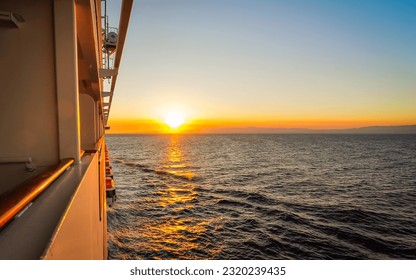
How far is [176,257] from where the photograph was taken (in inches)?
460

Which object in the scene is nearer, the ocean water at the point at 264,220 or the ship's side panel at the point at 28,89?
the ship's side panel at the point at 28,89

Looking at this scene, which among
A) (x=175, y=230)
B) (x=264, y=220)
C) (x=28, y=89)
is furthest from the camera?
(x=264, y=220)

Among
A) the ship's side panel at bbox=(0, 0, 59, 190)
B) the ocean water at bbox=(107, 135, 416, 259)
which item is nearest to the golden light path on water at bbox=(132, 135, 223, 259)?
the ocean water at bbox=(107, 135, 416, 259)

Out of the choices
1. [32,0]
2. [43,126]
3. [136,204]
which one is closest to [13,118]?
[43,126]

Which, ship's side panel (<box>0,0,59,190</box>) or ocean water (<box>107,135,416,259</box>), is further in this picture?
ocean water (<box>107,135,416,259</box>)

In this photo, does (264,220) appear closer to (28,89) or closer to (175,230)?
(175,230)

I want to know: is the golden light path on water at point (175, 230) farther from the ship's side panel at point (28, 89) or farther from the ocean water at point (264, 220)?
the ship's side panel at point (28, 89)

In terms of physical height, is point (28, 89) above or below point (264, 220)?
above

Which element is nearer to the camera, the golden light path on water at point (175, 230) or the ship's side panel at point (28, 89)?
the ship's side panel at point (28, 89)

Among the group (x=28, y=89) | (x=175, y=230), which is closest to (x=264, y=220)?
(x=175, y=230)

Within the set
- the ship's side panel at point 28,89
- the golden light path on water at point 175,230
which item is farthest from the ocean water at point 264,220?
the ship's side panel at point 28,89

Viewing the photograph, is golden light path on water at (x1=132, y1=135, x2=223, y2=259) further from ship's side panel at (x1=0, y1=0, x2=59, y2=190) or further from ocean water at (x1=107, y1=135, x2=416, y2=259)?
ship's side panel at (x1=0, y1=0, x2=59, y2=190)

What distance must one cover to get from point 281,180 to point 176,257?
2023 centimetres

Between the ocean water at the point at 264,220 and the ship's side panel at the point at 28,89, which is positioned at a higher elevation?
the ship's side panel at the point at 28,89
